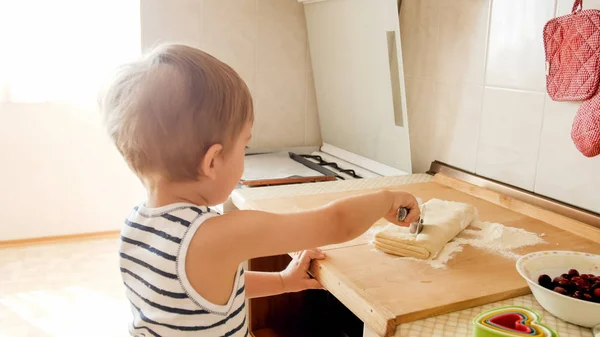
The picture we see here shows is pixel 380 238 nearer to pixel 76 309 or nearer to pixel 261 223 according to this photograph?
pixel 261 223

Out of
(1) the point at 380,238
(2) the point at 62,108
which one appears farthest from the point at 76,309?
(1) the point at 380,238

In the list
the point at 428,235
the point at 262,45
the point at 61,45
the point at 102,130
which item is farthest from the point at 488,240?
the point at 61,45

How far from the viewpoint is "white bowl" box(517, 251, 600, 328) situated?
27.8 inches

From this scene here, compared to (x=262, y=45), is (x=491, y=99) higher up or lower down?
lower down

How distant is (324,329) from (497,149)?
0.61m

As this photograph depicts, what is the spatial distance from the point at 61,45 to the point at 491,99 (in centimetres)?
208

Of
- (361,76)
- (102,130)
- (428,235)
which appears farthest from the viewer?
(102,130)

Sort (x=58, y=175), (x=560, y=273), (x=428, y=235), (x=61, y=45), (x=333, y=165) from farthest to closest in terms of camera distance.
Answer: (x=58, y=175) < (x=61, y=45) < (x=333, y=165) < (x=428, y=235) < (x=560, y=273)

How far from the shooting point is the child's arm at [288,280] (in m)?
0.94

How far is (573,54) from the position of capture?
1.07 metres

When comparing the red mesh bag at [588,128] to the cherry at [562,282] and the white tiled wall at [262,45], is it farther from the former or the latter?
the white tiled wall at [262,45]

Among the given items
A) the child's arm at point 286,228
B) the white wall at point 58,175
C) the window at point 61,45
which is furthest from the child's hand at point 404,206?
the white wall at point 58,175

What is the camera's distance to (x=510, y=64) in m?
1.24

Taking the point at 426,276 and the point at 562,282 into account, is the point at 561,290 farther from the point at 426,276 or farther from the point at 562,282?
the point at 426,276
